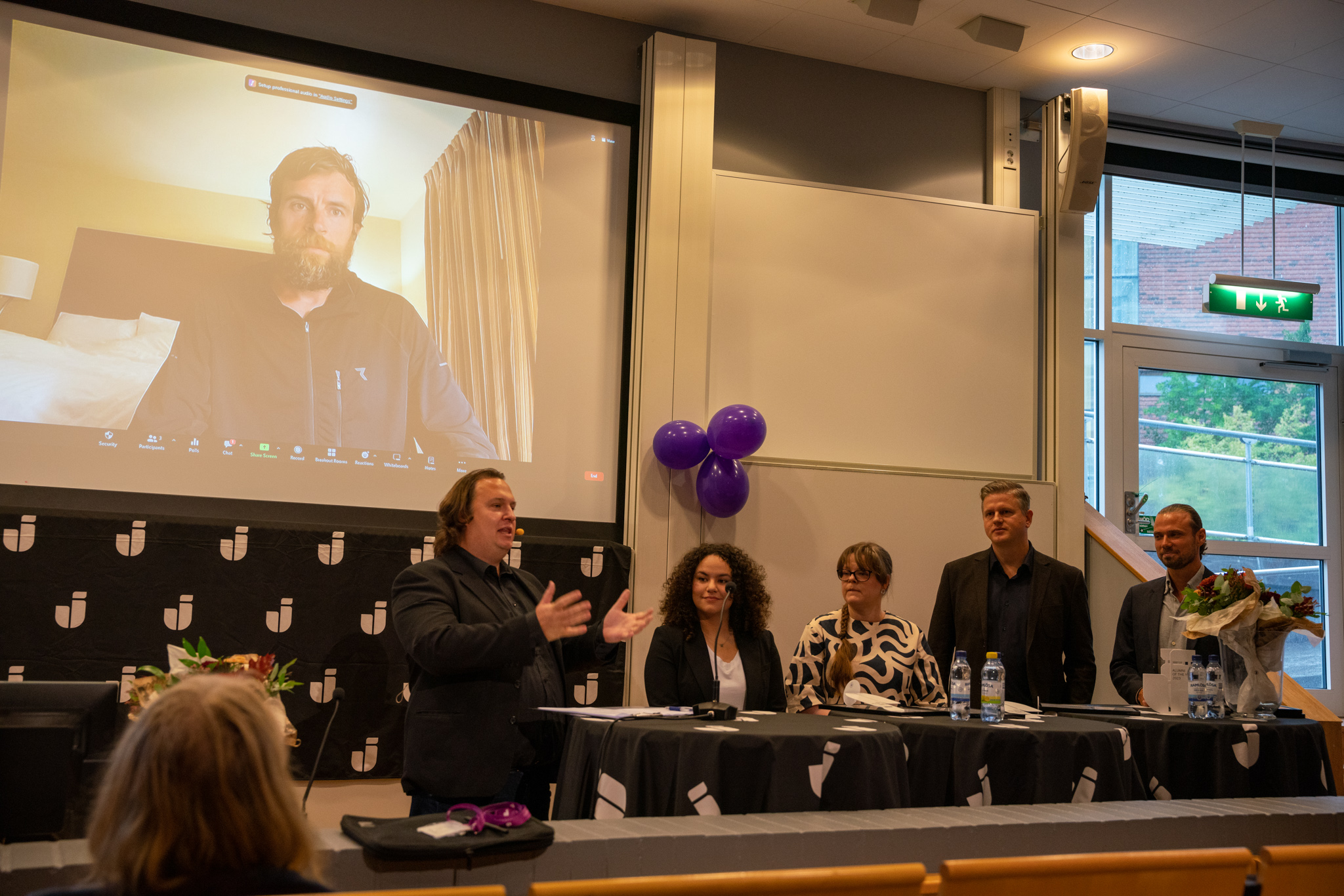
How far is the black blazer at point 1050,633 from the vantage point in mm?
4027

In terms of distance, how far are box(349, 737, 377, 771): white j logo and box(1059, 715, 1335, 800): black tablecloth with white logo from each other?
114 inches

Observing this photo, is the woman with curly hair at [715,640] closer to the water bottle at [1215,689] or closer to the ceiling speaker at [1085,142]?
the water bottle at [1215,689]

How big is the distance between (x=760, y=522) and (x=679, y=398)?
0.73m

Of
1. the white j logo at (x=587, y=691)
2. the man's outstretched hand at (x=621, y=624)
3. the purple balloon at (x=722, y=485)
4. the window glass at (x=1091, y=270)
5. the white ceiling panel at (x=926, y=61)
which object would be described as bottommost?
the white j logo at (x=587, y=691)

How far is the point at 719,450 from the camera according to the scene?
502cm

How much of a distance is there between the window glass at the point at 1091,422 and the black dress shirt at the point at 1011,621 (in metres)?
2.73

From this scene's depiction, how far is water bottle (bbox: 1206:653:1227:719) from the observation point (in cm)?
338

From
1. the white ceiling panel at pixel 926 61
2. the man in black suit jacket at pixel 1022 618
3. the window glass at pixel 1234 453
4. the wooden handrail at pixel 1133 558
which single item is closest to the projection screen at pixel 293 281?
the white ceiling panel at pixel 926 61

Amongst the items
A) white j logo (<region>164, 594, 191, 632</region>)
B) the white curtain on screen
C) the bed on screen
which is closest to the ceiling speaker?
the white curtain on screen

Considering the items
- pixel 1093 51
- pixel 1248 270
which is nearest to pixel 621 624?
pixel 1093 51

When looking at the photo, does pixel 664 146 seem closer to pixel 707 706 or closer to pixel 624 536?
pixel 624 536

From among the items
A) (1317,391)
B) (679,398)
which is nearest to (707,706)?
(679,398)

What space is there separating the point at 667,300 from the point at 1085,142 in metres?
2.56

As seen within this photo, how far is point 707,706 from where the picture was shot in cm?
279
